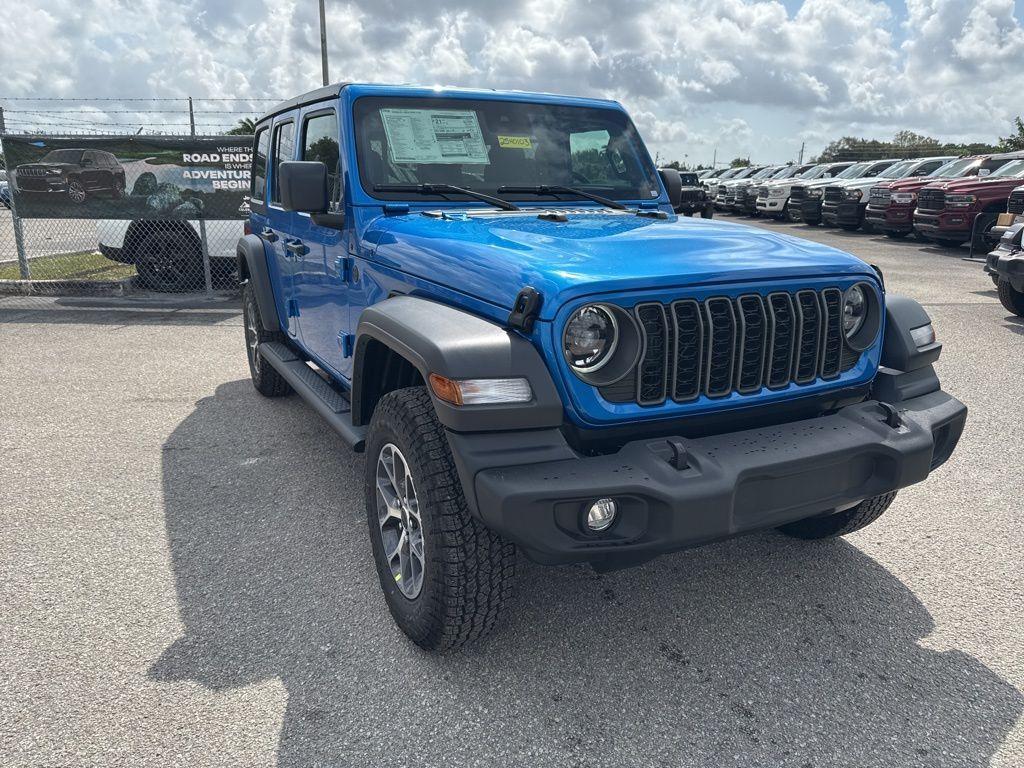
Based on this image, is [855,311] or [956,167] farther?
[956,167]

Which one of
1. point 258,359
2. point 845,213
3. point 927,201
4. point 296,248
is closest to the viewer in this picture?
point 296,248

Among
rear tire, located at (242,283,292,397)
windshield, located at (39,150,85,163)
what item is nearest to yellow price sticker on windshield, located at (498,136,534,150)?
rear tire, located at (242,283,292,397)

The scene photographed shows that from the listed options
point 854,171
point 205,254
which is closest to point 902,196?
point 854,171

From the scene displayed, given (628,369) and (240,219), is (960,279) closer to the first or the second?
(240,219)

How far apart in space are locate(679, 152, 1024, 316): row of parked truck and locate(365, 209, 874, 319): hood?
22.2ft

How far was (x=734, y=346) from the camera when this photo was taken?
2.52 m

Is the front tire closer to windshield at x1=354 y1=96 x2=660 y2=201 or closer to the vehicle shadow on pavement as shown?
the vehicle shadow on pavement

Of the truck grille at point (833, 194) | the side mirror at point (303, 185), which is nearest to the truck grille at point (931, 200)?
the truck grille at point (833, 194)

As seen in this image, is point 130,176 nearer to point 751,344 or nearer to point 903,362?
point 751,344

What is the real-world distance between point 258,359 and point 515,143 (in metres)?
2.76

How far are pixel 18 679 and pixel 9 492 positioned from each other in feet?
6.03

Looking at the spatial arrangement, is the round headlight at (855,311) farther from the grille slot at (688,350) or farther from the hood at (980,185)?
the hood at (980,185)

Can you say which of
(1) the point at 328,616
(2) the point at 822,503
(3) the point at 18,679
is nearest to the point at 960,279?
(2) the point at 822,503

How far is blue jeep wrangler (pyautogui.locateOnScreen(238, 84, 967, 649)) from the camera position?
221cm
